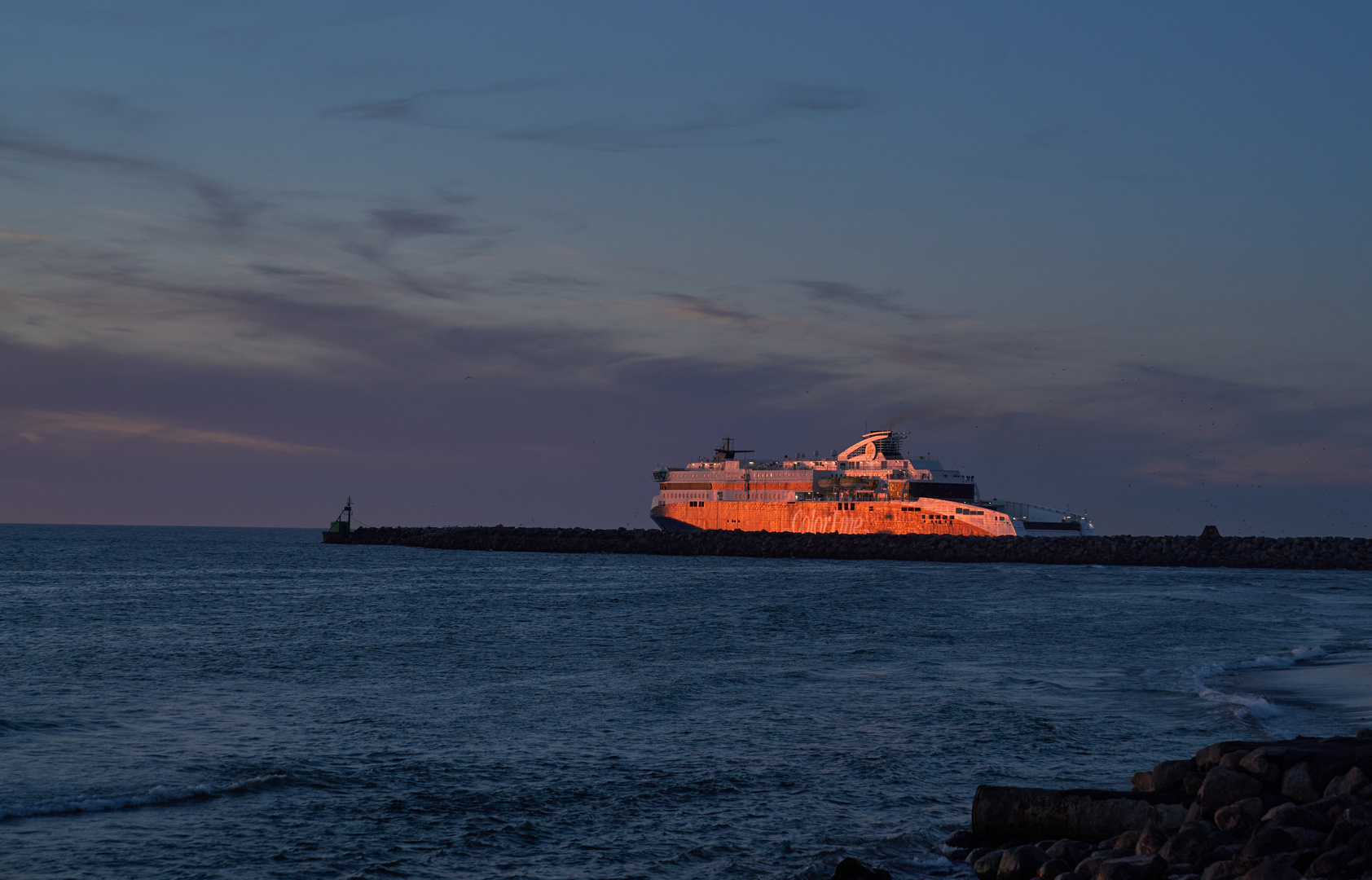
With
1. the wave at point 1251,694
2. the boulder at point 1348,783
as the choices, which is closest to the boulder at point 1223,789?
the boulder at point 1348,783

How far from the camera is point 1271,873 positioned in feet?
29.8

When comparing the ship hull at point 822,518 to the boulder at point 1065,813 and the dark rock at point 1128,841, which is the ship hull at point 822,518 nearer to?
the boulder at point 1065,813

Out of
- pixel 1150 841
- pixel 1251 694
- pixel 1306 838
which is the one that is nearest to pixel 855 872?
pixel 1150 841

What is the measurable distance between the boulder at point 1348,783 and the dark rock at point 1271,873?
243cm

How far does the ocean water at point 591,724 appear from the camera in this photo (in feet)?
41.6

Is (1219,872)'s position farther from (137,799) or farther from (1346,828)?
(137,799)

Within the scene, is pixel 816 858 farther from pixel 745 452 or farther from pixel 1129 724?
pixel 745 452

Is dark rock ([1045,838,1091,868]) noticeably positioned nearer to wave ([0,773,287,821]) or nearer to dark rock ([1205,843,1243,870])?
dark rock ([1205,843,1243,870])

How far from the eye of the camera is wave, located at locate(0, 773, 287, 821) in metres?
13.8

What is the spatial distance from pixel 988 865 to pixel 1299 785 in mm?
3432

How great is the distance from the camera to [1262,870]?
29.8ft

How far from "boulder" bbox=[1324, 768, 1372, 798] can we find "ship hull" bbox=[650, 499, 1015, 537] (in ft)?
310

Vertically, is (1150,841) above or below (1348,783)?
below

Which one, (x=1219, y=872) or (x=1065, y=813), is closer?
(x=1219, y=872)
